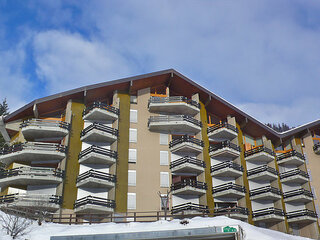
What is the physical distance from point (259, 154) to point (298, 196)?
25.7ft

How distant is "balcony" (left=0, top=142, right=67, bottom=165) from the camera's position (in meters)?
36.2

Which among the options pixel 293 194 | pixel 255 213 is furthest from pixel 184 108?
pixel 293 194

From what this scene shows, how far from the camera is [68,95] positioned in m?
40.2

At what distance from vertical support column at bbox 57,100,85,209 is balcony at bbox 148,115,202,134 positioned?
886cm

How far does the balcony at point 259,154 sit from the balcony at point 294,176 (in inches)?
131

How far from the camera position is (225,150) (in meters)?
43.4

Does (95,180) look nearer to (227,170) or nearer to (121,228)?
Result: (121,228)

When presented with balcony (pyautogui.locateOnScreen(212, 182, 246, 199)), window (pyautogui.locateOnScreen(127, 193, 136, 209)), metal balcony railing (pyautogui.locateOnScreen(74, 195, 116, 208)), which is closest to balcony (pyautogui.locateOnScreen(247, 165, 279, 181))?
balcony (pyautogui.locateOnScreen(212, 182, 246, 199))

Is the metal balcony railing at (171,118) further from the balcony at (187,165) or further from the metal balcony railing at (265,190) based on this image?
the metal balcony railing at (265,190)

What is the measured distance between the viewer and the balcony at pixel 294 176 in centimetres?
4791

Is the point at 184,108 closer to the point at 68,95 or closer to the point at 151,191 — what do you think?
the point at 151,191

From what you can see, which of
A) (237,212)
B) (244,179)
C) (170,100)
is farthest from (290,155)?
(170,100)

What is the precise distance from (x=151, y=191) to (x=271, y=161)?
1992 centimetres

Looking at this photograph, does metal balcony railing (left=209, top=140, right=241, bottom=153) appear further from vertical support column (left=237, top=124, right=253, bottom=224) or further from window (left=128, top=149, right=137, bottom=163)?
window (left=128, top=149, right=137, bottom=163)
